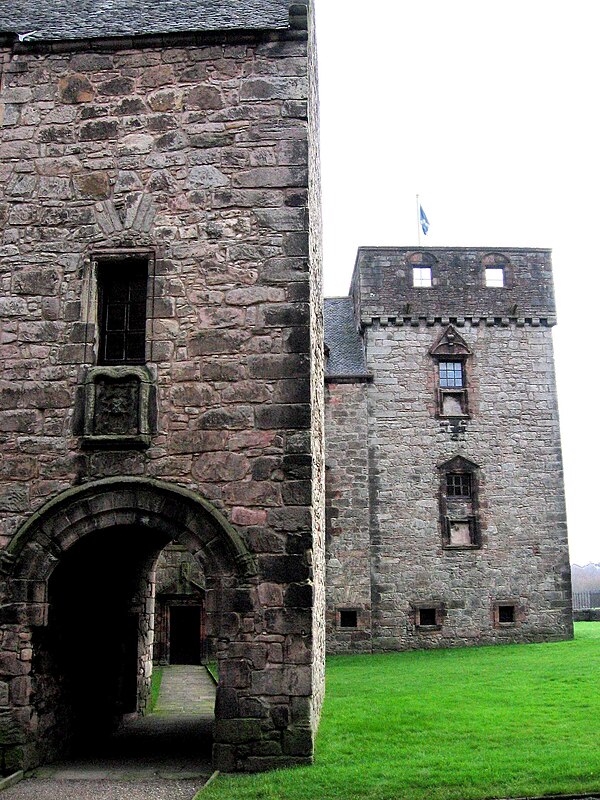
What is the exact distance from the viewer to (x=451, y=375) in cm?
2267

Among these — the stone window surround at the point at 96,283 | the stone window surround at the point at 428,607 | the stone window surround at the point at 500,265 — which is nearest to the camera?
the stone window surround at the point at 96,283

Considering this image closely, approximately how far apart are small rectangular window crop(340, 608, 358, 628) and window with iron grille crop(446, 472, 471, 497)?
3972mm

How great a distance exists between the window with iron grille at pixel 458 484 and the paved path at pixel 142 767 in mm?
10555

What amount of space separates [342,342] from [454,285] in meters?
3.49

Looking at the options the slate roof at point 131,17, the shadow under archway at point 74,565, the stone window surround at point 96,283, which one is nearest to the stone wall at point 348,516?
the shadow under archway at point 74,565

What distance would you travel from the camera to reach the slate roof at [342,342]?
22547 mm

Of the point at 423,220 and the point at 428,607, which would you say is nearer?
the point at 428,607

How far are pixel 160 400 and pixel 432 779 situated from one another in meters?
4.73

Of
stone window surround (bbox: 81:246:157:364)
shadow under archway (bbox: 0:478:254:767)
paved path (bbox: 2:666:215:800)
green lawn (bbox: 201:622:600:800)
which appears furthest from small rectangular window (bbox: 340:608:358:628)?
stone window surround (bbox: 81:246:157:364)

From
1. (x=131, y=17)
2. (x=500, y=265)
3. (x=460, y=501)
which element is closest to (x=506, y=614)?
(x=460, y=501)

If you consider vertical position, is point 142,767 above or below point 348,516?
below

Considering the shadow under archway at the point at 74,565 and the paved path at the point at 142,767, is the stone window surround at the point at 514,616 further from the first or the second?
the shadow under archway at the point at 74,565

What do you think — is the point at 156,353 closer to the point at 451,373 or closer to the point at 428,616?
the point at 428,616

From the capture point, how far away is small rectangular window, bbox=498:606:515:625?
2145cm
